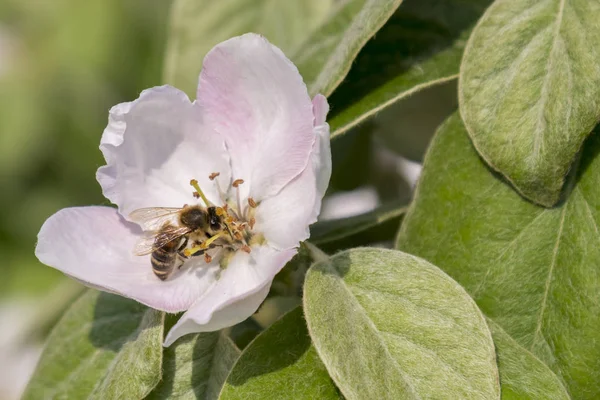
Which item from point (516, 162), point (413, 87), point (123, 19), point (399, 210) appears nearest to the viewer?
point (516, 162)

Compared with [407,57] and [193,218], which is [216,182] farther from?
[407,57]

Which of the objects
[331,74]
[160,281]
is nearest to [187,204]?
[160,281]

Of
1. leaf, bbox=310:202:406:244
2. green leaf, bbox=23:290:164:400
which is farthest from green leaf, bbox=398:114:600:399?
green leaf, bbox=23:290:164:400

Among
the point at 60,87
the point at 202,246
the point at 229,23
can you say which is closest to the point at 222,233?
the point at 202,246

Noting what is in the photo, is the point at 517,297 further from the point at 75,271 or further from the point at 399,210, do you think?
the point at 75,271

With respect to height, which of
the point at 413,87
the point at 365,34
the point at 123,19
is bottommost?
the point at 123,19

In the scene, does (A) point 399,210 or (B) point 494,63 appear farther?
(A) point 399,210
